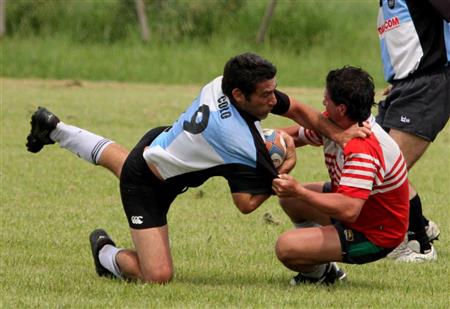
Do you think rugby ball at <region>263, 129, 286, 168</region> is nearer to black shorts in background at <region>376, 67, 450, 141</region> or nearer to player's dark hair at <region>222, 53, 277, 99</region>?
player's dark hair at <region>222, 53, 277, 99</region>

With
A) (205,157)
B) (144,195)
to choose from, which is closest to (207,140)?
(205,157)

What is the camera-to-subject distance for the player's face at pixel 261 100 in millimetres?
6930

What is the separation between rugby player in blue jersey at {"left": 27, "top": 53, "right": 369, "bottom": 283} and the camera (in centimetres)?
691

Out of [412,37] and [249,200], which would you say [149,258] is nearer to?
[249,200]

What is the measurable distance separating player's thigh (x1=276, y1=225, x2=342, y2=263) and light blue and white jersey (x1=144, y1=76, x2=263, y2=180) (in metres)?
0.54

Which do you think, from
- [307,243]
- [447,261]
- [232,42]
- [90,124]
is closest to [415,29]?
[447,261]

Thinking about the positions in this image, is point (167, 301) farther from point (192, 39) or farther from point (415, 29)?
point (192, 39)


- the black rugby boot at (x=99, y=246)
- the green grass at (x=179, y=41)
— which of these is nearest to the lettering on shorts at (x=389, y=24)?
the black rugby boot at (x=99, y=246)

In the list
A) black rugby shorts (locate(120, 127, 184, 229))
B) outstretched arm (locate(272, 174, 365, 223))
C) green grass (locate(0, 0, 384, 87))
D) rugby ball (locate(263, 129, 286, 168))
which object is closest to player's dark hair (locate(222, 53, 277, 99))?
rugby ball (locate(263, 129, 286, 168))

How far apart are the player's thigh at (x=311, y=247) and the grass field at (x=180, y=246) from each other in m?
0.20

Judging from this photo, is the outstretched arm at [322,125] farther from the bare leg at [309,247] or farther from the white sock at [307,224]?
the white sock at [307,224]

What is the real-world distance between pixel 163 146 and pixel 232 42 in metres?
16.2

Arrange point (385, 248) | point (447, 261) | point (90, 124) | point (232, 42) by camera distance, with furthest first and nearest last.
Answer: point (232, 42) → point (90, 124) → point (447, 261) → point (385, 248)

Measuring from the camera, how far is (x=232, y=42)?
915 inches
